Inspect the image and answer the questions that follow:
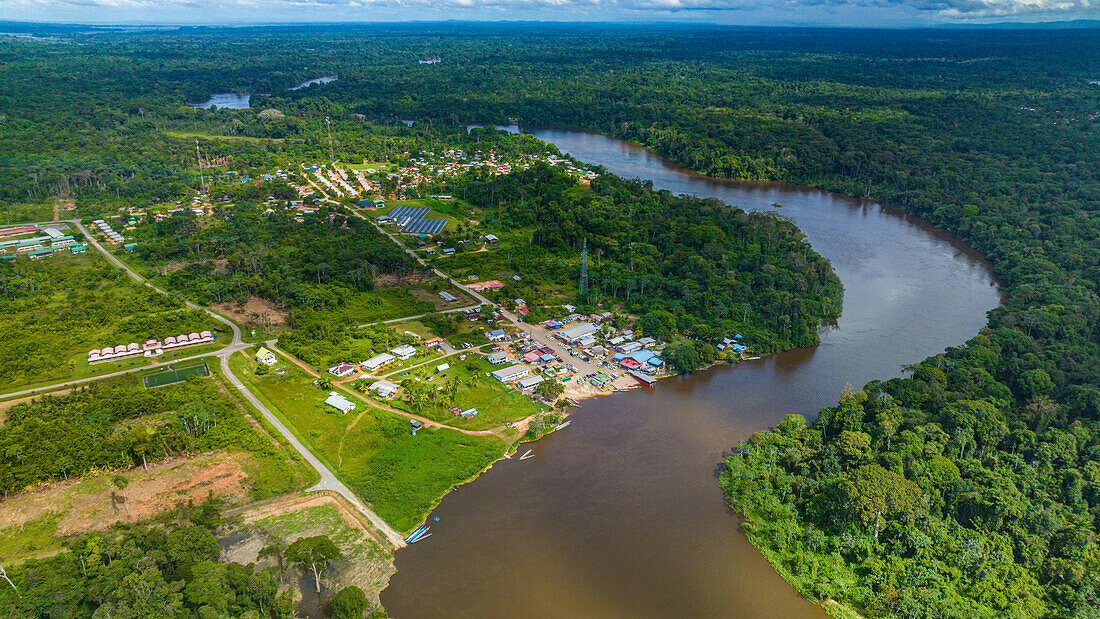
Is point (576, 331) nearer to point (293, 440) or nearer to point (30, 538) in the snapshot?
point (293, 440)

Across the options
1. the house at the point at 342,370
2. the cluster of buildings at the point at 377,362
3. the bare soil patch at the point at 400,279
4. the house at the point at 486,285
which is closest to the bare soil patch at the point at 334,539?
the house at the point at 342,370

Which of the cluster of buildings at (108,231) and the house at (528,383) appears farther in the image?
the cluster of buildings at (108,231)

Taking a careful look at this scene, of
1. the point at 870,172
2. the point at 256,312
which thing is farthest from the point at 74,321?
the point at 870,172

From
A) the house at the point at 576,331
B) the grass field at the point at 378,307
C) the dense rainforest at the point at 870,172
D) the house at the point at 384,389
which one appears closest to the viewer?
the dense rainforest at the point at 870,172

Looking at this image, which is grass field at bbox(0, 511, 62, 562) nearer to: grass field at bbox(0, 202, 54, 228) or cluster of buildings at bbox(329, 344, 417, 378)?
cluster of buildings at bbox(329, 344, 417, 378)

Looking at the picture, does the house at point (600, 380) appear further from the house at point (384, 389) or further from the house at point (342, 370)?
the house at point (342, 370)

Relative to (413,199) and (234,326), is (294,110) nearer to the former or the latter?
(413,199)
